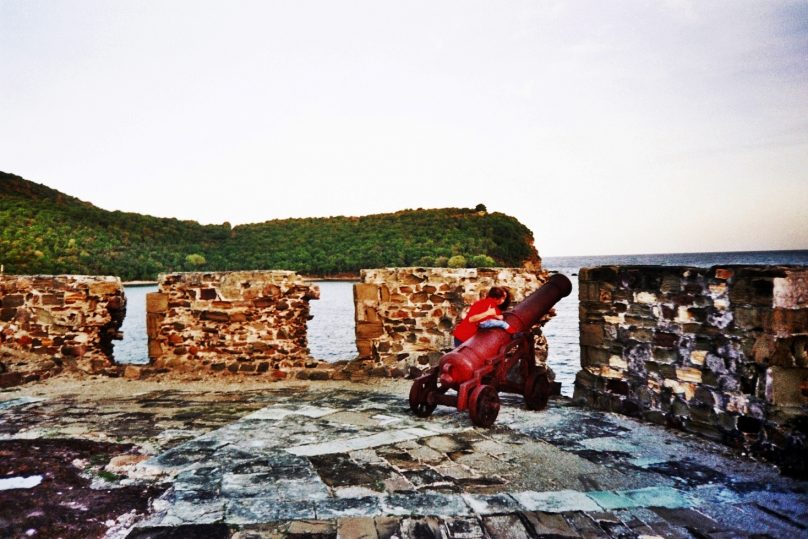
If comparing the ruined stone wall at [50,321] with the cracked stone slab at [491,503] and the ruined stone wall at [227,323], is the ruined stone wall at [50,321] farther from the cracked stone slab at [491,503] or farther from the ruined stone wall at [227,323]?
the cracked stone slab at [491,503]

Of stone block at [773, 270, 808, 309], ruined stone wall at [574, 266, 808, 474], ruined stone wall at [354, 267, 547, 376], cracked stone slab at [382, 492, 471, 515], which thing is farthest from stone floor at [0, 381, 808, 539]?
ruined stone wall at [354, 267, 547, 376]

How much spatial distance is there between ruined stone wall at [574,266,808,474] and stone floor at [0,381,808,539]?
0.23 metres

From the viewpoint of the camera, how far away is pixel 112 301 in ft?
26.4

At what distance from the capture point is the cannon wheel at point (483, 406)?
4781mm

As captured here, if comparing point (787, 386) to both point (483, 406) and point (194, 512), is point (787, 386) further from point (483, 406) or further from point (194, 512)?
point (194, 512)

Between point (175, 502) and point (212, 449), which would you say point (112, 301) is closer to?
point (212, 449)

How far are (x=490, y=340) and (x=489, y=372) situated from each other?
295 mm

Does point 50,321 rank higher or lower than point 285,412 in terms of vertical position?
higher

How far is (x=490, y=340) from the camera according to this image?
5211 mm

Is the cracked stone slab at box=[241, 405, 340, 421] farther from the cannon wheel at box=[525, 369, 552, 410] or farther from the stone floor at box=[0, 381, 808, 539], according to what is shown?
the cannon wheel at box=[525, 369, 552, 410]

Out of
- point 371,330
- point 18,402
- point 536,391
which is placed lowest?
point 18,402

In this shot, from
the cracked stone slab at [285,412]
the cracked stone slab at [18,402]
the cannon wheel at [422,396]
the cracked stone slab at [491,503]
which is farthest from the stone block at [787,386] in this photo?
the cracked stone slab at [18,402]

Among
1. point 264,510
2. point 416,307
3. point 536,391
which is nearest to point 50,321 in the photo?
point 416,307

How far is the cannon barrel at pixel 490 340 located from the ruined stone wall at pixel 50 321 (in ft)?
17.8
